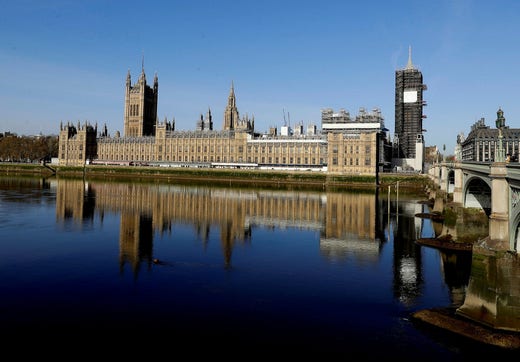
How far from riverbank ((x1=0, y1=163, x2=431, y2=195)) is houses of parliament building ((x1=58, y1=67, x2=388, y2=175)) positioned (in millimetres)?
8522

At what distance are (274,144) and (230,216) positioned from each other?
100 m

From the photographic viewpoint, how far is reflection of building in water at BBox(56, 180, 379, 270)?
4278cm

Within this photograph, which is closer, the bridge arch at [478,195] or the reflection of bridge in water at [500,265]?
the reflection of bridge in water at [500,265]

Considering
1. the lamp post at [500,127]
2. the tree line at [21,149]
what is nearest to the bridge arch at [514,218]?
the lamp post at [500,127]

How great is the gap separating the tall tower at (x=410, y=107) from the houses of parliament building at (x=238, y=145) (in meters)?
16.5

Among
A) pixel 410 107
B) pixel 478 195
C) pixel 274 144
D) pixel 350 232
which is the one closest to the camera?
pixel 478 195

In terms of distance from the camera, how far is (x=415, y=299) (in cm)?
2673

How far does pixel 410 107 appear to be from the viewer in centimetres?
17475

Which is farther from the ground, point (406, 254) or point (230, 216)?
point (230, 216)

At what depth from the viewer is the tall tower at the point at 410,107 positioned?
571 feet

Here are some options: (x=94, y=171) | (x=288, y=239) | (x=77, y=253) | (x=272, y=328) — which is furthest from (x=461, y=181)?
(x=94, y=171)

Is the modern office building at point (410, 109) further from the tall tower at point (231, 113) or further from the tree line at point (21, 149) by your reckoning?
the tree line at point (21, 149)

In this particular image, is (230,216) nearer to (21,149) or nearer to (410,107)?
(410,107)

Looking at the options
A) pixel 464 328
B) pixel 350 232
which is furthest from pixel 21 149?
pixel 464 328
